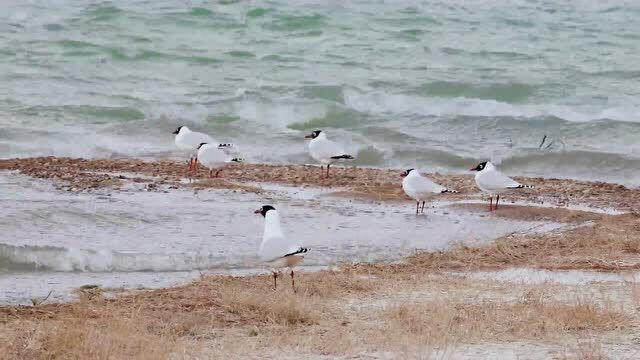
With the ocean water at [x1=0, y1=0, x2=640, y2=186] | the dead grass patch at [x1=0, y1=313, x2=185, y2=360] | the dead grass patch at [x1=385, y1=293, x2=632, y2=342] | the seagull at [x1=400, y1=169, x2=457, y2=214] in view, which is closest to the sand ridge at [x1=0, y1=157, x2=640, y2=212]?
the seagull at [x1=400, y1=169, x2=457, y2=214]

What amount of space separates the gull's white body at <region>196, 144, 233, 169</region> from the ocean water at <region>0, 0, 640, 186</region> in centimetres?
325

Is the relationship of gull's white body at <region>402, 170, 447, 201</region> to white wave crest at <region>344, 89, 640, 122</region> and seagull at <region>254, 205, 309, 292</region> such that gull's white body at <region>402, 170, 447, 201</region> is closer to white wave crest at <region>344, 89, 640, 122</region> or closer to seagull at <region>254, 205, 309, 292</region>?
seagull at <region>254, 205, 309, 292</region>

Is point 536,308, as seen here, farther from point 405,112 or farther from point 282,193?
point 405,112

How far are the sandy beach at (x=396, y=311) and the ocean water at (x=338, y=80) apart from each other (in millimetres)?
7845

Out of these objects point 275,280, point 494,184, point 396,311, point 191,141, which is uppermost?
point 396,311

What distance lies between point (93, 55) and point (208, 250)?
18.9m

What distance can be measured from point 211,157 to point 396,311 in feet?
25.8

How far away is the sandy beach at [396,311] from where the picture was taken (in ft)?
24.2

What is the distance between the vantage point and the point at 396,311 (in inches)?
331

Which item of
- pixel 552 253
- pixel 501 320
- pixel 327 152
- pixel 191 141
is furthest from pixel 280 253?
pixel 191 141

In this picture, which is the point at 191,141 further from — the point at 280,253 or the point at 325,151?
the point at 280,253

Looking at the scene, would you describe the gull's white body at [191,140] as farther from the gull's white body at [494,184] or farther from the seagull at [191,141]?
the gull's white body at [494,184]

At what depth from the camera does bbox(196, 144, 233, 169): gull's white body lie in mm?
15883

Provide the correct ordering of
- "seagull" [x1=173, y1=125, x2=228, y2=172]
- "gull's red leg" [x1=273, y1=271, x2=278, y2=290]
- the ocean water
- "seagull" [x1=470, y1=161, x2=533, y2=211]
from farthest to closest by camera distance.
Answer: the ocean water < "seagull" [x1=173, y1=125, x2=228, y2=172] < "seagull" [x1=470, y1=161, x2=533, y2=211] < "gull's red leg" [x1=273, y1=271, x2=278, y2=290]
